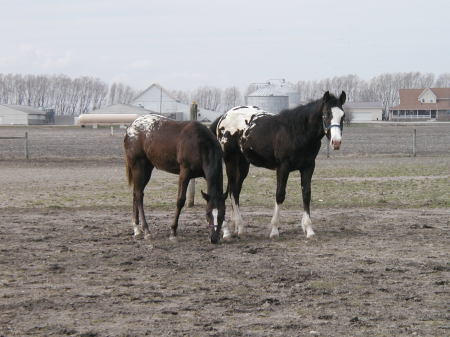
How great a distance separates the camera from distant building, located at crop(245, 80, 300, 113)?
272 feet

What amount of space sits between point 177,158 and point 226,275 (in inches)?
112

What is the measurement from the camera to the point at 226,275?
7.89m

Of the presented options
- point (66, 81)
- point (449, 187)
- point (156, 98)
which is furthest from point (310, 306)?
point (66, 81)

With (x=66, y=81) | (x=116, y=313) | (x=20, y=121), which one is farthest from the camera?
(x=66, y=81)

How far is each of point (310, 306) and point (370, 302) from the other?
1.93 feet

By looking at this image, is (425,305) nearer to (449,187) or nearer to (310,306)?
(310,306)

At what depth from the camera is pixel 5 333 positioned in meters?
5.62

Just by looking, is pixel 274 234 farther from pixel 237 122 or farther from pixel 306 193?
pixel 237 122

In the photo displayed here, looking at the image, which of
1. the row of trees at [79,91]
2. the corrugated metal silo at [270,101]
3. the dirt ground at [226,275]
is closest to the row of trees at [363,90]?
the row of trees at [79,91]

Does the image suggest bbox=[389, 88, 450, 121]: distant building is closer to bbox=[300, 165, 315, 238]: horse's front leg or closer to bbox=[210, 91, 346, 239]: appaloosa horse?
bbox=[210, 91, 346, 239]: appaloosa horse

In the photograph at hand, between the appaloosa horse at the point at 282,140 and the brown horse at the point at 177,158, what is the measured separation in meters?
0.86

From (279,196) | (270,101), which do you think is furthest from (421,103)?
(279,196)

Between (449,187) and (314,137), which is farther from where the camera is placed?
(449,187)

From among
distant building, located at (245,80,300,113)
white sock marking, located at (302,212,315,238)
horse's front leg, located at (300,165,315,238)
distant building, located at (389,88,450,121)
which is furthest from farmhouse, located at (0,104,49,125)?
white sock marking, located at (302,212,315,238)
